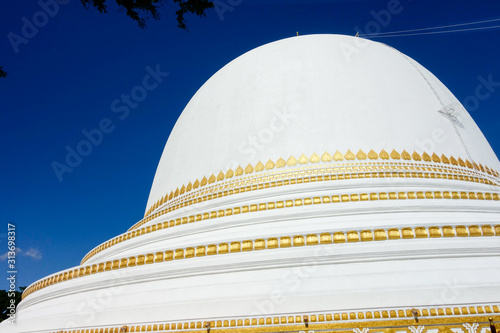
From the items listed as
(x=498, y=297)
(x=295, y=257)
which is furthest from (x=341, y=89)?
(x=498, y=297)

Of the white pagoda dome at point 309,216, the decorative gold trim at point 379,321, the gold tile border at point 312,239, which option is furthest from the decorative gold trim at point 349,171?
the decorative gold trim at point 379,321

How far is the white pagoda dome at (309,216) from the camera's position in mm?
3461

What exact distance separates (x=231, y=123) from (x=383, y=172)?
2.95 meters

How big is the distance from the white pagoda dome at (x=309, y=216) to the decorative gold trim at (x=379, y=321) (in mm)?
11

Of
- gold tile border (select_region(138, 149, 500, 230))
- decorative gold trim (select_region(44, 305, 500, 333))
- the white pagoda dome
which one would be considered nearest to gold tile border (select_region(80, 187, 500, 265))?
the white pagoda dome

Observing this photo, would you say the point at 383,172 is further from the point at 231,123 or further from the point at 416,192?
the point at 231,123

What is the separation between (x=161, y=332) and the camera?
149 inches

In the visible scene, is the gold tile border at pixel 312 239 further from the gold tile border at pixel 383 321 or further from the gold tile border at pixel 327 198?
the gold tile border at pixel 383 321

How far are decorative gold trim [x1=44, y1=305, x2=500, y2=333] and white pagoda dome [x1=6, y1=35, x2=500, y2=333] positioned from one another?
1cm

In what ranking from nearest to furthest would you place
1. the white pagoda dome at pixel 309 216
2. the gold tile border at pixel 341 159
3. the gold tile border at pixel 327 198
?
the white pagoda dome at pixel 309 216
the gold tile border at pixel 327 198
the gold tile border at pixel 341 159

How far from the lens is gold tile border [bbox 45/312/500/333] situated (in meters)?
3.14

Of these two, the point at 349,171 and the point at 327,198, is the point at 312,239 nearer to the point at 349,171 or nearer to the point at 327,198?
the point at 327,198

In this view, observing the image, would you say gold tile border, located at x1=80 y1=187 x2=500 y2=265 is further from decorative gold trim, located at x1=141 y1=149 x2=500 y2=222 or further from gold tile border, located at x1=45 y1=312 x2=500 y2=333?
gold tile border, located at x1=45 y1=312 x2=500 y2=333

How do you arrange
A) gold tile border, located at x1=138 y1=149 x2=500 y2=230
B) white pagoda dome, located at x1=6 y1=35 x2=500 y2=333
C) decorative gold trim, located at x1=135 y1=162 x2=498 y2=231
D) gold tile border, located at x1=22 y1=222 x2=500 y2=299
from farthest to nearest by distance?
gold tile border, located at x1=138 y1=149 x2=500 y2=230
decorative gold trim, located at x1=135 y1=162 x2=498 y2=231
gold tile border, located at x1=22 y1=222 x2=500 y2=299
white pagoda dome, located at x1=6 y1=35 x2=500 y2=333
